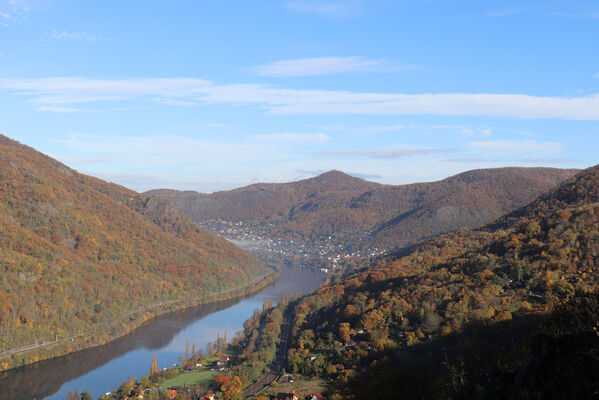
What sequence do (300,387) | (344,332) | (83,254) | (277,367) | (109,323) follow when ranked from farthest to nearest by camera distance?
(83,254), (109,323), (277,367), (344,332), (300,387)

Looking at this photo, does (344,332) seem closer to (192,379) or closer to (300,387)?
(300,387)

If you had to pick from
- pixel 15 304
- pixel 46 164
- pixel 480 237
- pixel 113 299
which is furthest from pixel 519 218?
pixel 46 164

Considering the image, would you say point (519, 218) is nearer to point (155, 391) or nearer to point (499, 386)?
point (155, 391)

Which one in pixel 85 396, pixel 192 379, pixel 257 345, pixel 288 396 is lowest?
pixel 192 379

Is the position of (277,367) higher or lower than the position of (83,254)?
lower

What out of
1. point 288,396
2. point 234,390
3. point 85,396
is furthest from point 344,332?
point 85,396

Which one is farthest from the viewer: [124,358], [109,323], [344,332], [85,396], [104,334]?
[109,323]

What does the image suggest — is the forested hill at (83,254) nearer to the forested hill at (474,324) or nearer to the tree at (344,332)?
the forested hill at (474,324)

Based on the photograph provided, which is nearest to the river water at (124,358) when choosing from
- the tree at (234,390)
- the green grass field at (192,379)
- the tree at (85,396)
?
the tree at (85,396)
